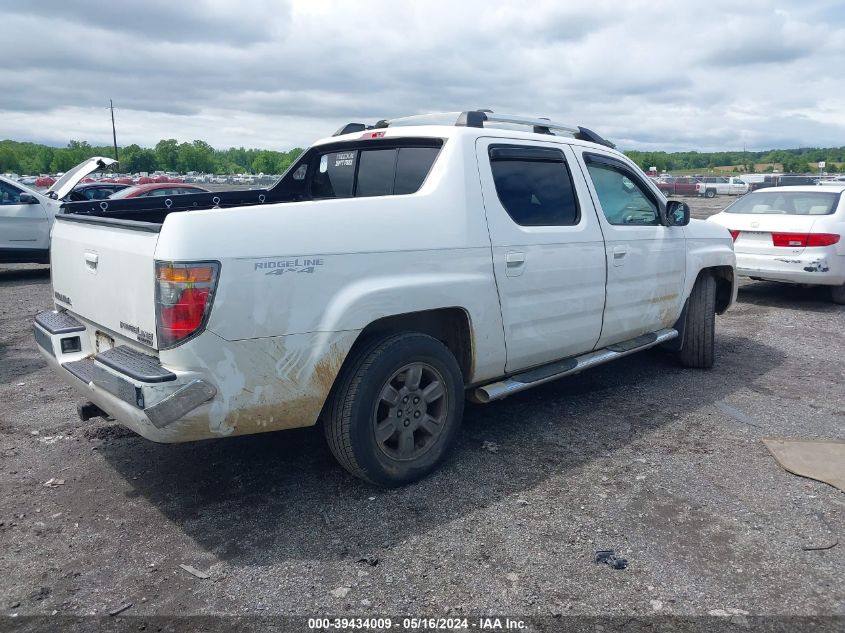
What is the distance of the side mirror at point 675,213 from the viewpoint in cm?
558

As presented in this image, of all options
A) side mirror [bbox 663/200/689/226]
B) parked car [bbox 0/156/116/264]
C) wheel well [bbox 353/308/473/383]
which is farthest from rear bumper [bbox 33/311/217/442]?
parked car [bbox 0/156/116/264]

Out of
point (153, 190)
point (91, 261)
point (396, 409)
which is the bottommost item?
point (396, 409)

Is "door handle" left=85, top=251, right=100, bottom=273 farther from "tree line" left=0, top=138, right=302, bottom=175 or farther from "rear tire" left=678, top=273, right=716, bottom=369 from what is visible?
"tree line" left=0, top=138, right=302, bottom=175

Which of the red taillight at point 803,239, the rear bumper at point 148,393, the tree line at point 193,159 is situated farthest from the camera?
the tree line at point 193,159

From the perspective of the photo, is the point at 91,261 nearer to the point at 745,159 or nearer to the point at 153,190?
the point at 153,190

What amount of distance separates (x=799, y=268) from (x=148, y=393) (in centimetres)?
852

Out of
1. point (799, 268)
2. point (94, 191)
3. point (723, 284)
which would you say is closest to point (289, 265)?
point (723, 284)

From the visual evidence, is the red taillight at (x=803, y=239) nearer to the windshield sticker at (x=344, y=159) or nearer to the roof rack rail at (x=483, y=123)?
A: the roof rack rail at (x=483, y=123)

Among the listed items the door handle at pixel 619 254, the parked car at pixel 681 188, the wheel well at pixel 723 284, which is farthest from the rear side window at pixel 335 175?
the parked car at pixel 681 188

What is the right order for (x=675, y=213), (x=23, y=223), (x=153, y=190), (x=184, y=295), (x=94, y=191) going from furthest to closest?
1. (x=94, y=191)
2. (x=153, y=190)
3. (x=23, y=223)
4. (x=675, y=213)
5. (x=184, y=295)

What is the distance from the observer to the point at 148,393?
312cm

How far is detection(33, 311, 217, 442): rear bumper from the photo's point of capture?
3111mm

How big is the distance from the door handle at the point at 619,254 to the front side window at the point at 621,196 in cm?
20

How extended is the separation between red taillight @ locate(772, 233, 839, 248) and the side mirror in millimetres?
4343
